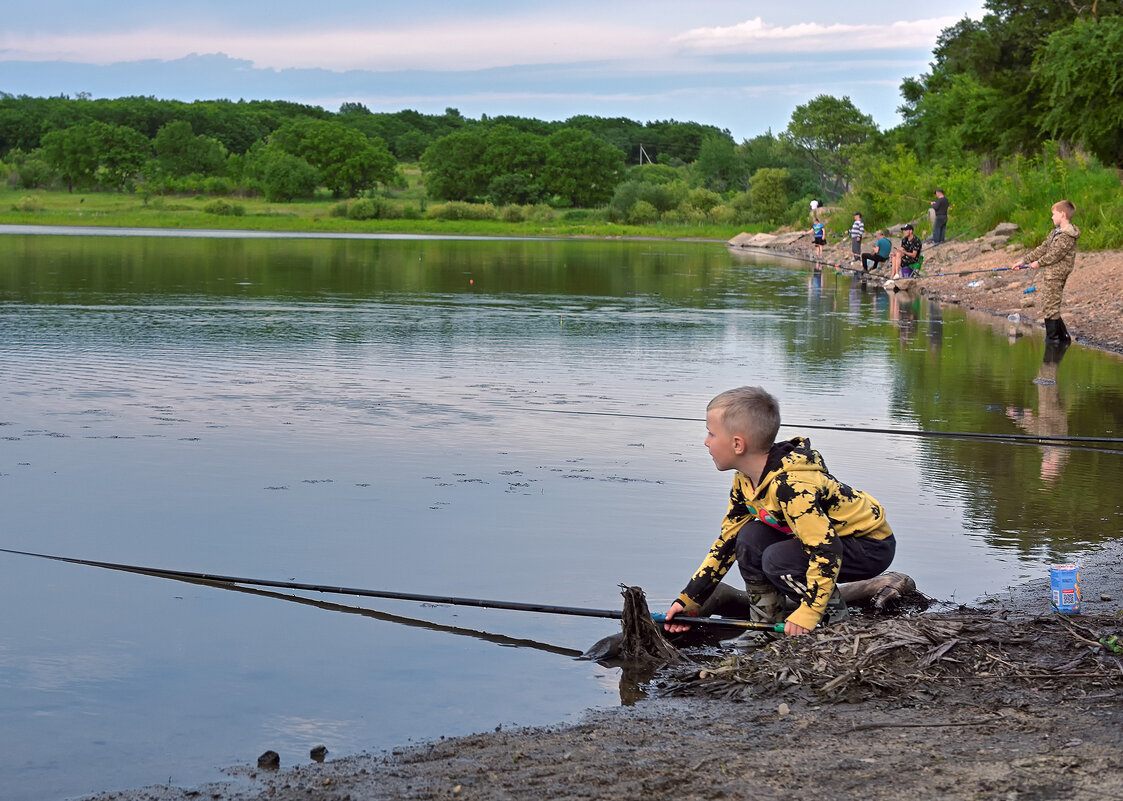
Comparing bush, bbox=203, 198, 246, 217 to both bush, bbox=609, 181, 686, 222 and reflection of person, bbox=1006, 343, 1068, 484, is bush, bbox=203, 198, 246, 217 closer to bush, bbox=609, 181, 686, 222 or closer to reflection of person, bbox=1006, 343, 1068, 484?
bush, bbox=609, 181, 686, 222

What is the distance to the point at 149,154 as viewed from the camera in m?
132

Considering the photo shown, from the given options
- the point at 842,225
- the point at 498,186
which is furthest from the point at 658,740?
the point at 498,186

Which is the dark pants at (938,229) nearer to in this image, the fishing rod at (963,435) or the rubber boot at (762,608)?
the fishing rod at (963,435)

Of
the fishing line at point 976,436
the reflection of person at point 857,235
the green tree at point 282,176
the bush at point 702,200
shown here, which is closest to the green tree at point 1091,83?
the reflection of person at point 857,235

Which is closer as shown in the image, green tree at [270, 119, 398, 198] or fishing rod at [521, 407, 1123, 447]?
fishing rod at [521, 407, 1123, 447]

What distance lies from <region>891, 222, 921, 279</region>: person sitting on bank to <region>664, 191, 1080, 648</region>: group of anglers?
1011 inches

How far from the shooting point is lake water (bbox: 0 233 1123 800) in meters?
5.00

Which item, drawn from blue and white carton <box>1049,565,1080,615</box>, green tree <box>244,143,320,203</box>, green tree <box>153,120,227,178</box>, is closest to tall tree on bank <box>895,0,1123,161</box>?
blue and white carton <box>1049,565,1080,615</box>

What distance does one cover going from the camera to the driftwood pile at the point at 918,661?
4660mm

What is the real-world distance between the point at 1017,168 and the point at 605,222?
6378cm

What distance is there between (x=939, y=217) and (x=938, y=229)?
50 centimetres

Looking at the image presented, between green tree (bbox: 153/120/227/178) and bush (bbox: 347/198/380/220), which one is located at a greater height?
green tree (bbox: 153/120/227/178)

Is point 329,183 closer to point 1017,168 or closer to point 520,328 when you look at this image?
point 1017,168

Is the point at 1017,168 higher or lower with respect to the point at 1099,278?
higher
